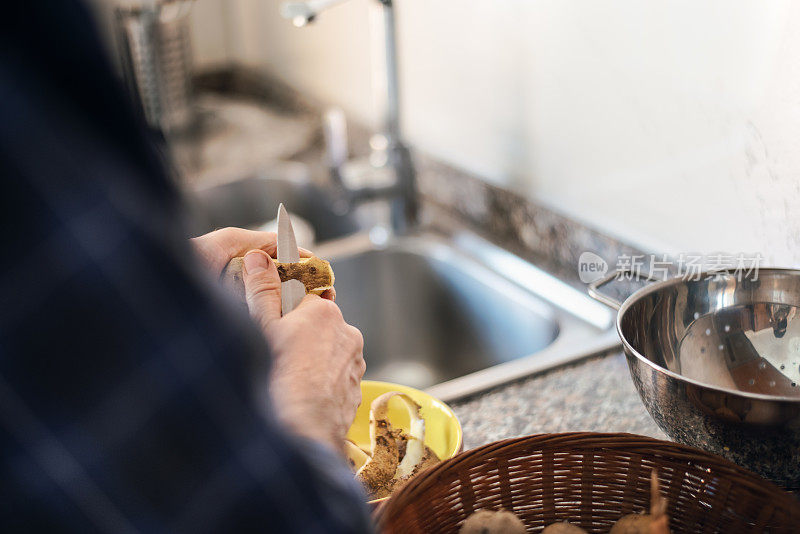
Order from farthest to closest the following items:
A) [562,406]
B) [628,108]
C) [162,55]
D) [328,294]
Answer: [162,55], [628,108], [562,406], [328,294]

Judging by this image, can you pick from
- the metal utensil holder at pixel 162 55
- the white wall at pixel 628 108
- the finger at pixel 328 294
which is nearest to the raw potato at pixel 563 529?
the finger at pixel 328 294

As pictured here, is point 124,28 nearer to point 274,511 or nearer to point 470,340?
point 470,340

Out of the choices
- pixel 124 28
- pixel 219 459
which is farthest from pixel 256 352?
pixel 124 28

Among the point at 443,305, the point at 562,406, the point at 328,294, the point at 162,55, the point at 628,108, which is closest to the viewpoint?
the point at 328,294

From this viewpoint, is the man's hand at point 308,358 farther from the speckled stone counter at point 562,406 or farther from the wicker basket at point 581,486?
the speckled stone counter at point 562,406

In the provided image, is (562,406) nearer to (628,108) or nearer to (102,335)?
(628,108)

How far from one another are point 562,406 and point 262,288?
17.9 inches

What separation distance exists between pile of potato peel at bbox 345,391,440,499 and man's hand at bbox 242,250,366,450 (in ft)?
0.66

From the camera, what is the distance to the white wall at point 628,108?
33.4 inches

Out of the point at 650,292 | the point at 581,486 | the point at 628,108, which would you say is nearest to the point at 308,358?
the point at 581,486

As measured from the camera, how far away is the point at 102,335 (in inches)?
14.1

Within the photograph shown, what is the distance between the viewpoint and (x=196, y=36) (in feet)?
7.30

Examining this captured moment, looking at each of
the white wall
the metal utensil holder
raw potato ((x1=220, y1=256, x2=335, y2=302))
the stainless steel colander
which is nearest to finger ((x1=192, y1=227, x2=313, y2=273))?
raw potato ((x1=220, y1=256, x2=335, y2=302))

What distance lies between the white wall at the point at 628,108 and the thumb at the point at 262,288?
55 centimetres
